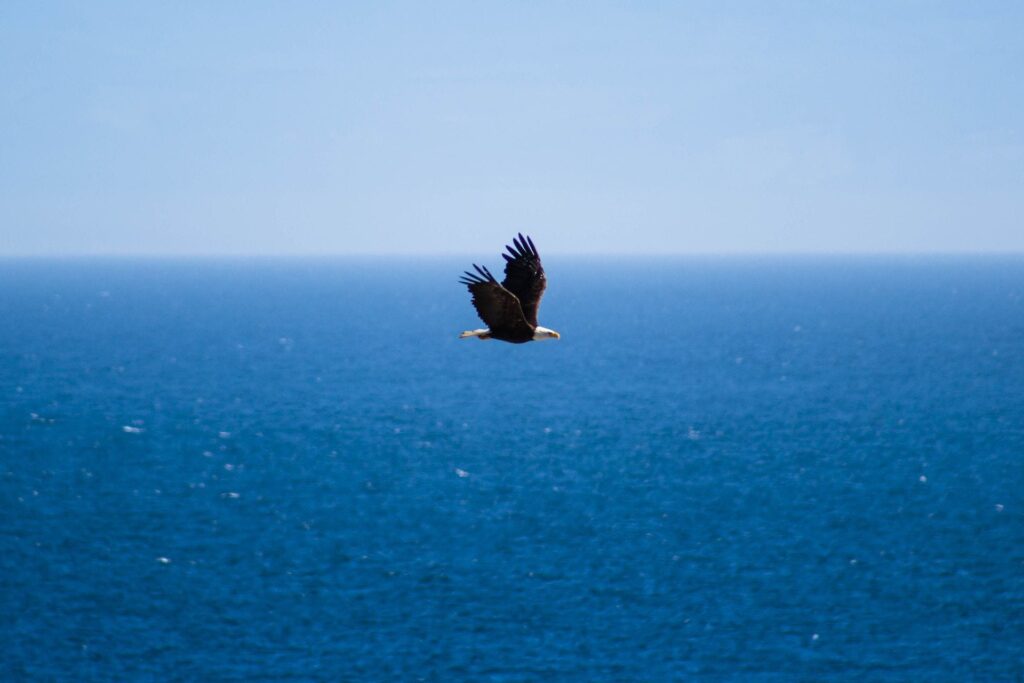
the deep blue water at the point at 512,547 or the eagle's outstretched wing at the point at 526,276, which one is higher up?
the eagle's outstretched wing at the point at 526,276

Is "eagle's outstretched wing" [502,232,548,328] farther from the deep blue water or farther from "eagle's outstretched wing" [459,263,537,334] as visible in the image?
the deep blue water

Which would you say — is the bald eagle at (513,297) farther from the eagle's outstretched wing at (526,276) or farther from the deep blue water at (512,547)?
the deep blue water at (512,547)

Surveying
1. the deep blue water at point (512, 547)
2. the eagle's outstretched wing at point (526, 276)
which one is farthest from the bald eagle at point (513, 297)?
the deep blue water at point (512, 547)

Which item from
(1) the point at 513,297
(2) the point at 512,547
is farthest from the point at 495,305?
(2) the point at 512,547

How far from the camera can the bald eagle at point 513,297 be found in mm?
18500

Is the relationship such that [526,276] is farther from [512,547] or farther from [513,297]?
[512,547]

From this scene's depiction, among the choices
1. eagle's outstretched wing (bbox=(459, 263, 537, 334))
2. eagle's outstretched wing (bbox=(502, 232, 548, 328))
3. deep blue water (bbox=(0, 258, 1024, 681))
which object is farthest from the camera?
deep blue water (bbox=(0, 258, 1024, 681))

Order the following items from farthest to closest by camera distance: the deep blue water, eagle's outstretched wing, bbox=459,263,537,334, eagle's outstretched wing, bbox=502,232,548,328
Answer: the deep blue water, eagle's outstretched wing, bbox=502,232,548,328, eagle's outstretched wing, bbox=459,263,537,334

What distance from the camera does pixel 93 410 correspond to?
172 metres

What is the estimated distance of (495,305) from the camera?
18.8 meters

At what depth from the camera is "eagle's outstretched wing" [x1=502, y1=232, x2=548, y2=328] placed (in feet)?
68.1

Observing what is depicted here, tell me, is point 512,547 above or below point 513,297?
below

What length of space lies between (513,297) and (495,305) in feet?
1.35

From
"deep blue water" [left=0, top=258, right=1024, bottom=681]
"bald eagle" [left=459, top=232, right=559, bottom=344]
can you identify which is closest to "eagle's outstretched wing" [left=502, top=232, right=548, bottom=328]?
"bald eagle" [left=459, top=232, right=559, bottom=344]
